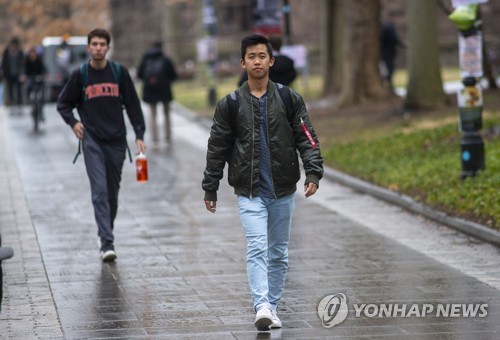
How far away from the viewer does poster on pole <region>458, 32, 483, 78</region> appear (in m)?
14.4

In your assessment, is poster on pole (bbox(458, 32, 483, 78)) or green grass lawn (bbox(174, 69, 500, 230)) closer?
green grass lawn (bbox(174, 69, 500, 230))

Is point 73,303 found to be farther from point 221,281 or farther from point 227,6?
→ point 227,6

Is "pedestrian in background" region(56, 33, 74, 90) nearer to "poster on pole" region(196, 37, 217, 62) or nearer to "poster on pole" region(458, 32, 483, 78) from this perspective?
"poster on pole" region(196, 37, 217, 62)

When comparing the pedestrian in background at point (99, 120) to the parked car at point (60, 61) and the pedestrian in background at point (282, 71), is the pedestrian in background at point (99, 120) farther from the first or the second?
the parked car at point (60, 61)

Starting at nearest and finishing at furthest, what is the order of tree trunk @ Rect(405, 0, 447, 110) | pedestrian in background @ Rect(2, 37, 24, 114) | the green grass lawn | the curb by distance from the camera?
1. the curb
2. the green grass lawn
3. tree trunk @ Rect(405, 0, 447, 110)
4. pedestrian in background @ Rect(2, 37, 24, 114)

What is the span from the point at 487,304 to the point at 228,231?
4.41 m

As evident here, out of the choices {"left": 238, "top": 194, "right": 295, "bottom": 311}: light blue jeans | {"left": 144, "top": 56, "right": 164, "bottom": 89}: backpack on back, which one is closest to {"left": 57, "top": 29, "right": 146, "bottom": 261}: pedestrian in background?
{"left": 238, "top": 194, "right": 295, "bottom": 311}: light blue jeans

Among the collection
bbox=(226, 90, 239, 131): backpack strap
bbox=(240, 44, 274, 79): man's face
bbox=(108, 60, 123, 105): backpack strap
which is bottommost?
bbox=(108, 60, 123, 105): backpack strap

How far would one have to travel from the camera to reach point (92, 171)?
11.2m

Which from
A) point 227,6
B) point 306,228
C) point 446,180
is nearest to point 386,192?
point 446,180

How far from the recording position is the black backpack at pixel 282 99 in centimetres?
814

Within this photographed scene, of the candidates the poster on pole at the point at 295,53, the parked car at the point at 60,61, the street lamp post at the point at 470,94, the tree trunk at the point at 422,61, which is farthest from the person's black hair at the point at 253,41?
the parked car at the point at 60,61

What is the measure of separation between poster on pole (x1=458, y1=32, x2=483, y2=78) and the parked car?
22.5 m

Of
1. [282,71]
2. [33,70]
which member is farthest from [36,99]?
[282,71]
